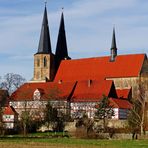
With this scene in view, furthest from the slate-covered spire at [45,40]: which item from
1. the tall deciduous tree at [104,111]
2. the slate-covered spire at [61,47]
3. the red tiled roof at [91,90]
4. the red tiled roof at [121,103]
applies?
the tall deciduous tree at [104,111]

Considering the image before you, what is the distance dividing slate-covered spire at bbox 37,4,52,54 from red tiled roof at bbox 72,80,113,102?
1072 cm

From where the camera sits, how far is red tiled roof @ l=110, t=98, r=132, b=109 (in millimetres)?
79812

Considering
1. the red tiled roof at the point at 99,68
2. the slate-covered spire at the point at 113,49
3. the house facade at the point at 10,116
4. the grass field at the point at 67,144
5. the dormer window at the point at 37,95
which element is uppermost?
the slate-covered spire at the point at 113,49

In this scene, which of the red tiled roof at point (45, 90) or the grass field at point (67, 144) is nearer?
the grass field at point (67, 144)

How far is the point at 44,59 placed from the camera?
96.9 metres

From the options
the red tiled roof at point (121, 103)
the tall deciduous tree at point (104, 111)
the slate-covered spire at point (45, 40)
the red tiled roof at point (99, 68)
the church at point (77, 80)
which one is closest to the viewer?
the tall deciduous tree at point (104, 111)

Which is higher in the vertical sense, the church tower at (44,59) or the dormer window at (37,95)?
the church tower at (44,59)

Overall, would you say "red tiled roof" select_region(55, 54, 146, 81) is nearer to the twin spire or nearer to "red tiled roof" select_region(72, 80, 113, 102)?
the twin spire

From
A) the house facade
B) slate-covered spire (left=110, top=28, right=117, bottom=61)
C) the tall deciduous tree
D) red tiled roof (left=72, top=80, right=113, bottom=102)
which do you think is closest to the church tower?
red tiled roof (left=72, top=80, right=113, bottom=102)

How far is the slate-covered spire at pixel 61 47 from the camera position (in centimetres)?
9919

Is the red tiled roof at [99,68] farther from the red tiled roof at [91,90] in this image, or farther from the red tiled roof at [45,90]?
the red tiled roof at [45,90]

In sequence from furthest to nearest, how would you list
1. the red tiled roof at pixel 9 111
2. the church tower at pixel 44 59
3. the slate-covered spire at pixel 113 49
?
1. the slate-covered spire at pixel 113 49
2. the church tower at pixel 44 59
3. the red tiled roof at pixel 9 111

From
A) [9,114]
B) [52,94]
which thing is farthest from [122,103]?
[9,114]

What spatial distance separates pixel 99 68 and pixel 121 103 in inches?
623
